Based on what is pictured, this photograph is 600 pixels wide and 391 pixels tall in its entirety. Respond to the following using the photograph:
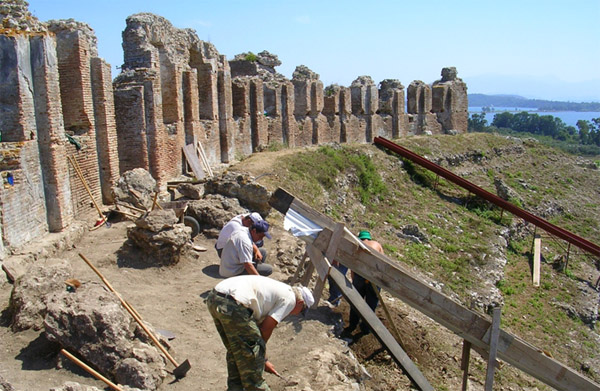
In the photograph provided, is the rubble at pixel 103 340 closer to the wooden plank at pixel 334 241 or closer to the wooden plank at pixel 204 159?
the wooden plank at pixel 334 241

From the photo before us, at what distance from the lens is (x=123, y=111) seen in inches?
537

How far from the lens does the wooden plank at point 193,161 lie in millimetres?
15578

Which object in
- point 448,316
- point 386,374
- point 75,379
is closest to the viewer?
point 75,379

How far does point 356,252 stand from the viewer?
6656mm

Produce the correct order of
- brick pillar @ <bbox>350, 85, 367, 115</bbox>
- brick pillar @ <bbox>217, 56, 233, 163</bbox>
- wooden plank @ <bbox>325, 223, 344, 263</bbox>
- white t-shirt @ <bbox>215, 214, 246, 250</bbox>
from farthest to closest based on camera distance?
brick pillar @ <bbox>350, 85, 367, 115</bbox> → brick pillar @ <bbox>217, 56, 233, 163</bbox> → white t-shirt @ <bbox>215, 214, 246, 250</bbox> → wooden plank @ <bbox>325, 223, 344, 263</bbox>

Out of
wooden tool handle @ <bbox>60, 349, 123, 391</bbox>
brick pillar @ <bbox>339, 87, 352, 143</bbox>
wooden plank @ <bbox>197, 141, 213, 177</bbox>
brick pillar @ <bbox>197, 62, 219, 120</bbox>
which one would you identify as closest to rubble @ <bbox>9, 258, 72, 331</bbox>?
wooden tool handle @ <bbox>60, 349, 123, 391</bbox>

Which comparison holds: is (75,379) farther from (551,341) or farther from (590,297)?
(590,297)

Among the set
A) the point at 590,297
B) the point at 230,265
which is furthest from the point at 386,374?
the point at 590,297

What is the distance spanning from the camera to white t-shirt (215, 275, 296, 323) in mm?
5258

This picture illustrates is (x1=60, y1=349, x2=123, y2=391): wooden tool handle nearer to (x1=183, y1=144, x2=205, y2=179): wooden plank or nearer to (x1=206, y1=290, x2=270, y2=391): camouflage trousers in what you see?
(x1=206, y1=290, x2=270, y2=391): camouflage trousers

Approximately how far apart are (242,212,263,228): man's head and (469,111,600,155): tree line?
73.4m

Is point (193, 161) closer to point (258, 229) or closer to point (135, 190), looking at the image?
point (135, 190)

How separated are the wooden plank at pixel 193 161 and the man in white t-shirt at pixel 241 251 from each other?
8.00m

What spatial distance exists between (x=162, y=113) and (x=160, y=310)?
26.6 ft
